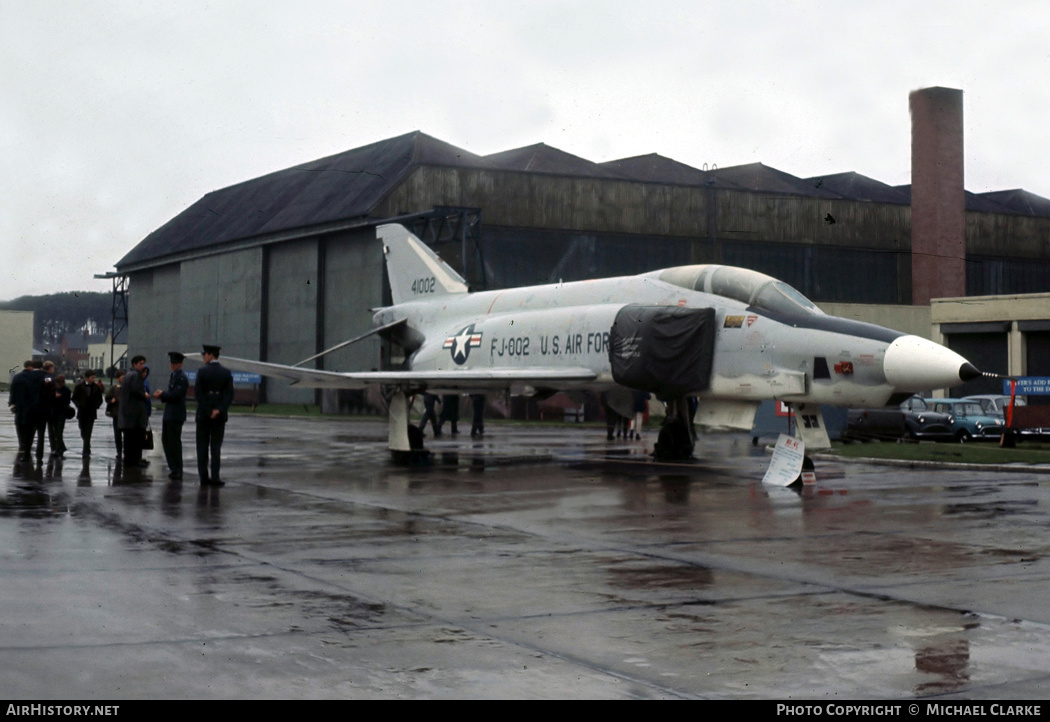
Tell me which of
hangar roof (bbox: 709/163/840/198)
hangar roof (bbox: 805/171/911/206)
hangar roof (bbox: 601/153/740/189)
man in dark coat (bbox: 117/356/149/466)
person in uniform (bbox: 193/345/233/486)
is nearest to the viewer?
person in uniform (bbox: 193/345/233/486)

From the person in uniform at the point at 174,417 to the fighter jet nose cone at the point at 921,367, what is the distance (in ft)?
31.7

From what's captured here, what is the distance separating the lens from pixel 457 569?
340 inches

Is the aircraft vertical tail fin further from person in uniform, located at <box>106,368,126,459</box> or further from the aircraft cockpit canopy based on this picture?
the aircraft cockpit canopy

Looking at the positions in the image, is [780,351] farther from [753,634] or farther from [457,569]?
[753,634]

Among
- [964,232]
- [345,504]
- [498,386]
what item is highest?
[964,232]

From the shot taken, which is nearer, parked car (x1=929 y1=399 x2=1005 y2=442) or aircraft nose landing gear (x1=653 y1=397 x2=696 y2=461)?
aircraft nose landing gear (x1=653 y1=397 x2=696 y2=461)

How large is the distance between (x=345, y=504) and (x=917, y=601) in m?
7.38

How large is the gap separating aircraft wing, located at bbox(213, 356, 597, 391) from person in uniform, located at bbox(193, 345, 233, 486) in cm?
288

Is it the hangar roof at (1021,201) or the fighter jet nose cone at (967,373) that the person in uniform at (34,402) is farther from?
the hangar roof at (1021,201)

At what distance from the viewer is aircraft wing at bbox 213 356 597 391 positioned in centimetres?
1944

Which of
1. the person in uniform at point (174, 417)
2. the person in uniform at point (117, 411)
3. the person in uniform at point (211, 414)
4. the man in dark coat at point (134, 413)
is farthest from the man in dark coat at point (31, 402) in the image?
the person in uniform at point (211, 414)

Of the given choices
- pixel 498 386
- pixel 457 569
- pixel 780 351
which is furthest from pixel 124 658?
pixel 498 386

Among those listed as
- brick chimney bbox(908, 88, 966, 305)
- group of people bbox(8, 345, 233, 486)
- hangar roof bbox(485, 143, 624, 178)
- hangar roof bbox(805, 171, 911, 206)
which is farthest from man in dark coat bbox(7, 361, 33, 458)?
hangar roof bbox(805, 171, 911, 206)

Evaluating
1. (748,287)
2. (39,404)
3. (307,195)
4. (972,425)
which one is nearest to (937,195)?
(972,425)
